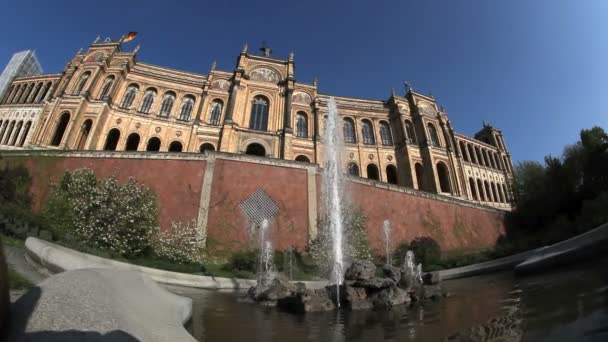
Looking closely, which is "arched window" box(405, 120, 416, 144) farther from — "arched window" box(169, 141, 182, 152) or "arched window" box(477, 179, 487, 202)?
"arched window" box(169, 141, 182, 152)

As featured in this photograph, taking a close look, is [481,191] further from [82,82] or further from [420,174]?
[82,82]

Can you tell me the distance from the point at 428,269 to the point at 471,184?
23602 mm

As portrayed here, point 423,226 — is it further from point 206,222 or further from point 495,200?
point 495,200

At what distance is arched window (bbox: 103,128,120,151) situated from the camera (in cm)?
2686

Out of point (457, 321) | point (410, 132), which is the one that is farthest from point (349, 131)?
point (457, 321)

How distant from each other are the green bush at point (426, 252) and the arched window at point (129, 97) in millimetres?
28458

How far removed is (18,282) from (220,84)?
2931cm

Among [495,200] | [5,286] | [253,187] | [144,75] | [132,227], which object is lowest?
[5,286]

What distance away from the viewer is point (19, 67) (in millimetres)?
37656

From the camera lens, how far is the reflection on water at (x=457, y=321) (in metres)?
2.93

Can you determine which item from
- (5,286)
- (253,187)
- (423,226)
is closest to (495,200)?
(423,226)

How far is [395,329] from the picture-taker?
4105 millimetres

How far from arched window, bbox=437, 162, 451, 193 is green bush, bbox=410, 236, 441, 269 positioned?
17132 mm

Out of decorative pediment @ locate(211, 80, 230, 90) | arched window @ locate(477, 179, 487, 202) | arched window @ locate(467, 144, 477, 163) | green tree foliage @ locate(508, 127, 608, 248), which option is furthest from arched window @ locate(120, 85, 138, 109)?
arched window @ locate(467, 144, 477, 163)
